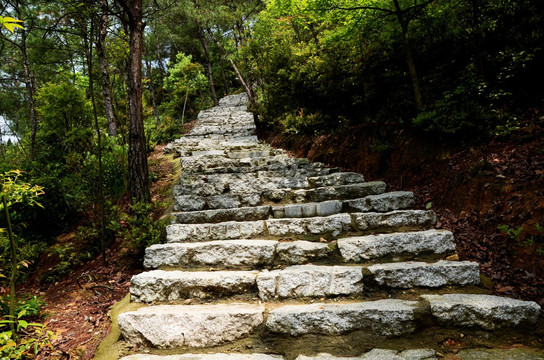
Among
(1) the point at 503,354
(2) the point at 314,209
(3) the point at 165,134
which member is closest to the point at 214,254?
(2) the point at 314,209

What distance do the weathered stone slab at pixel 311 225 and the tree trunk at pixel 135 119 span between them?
2339 mm

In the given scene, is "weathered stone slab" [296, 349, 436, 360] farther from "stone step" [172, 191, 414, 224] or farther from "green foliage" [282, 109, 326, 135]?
"green foliage" [282, 109, 326, 135]

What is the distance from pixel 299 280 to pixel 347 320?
53 centimetres

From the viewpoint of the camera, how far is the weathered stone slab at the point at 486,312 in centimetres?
186

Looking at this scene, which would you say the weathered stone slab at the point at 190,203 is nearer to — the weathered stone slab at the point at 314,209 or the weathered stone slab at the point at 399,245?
the weathered stone slab at the point at 314,209

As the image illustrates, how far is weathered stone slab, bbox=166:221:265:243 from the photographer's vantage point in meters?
3.28

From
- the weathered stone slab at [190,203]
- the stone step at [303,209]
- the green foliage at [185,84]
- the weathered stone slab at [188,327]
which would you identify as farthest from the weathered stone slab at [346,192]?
the green foliage at [185,84]

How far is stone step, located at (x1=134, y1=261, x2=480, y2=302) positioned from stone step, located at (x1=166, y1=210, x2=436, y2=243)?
2.07 ft

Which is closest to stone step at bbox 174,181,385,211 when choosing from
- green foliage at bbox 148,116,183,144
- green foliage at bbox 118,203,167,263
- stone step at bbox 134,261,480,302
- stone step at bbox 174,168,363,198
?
stone step at bbox 174,168,363,198

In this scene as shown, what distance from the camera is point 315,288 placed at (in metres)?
2.37

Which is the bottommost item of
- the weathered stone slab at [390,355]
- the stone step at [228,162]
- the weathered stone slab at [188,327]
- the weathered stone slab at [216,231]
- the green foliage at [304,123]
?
the weathered stone slab at [390,355]

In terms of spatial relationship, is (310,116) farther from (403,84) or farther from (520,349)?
(520,349)

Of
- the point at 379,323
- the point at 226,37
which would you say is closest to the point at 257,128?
the point at 379,323

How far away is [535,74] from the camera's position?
359 centimetres
